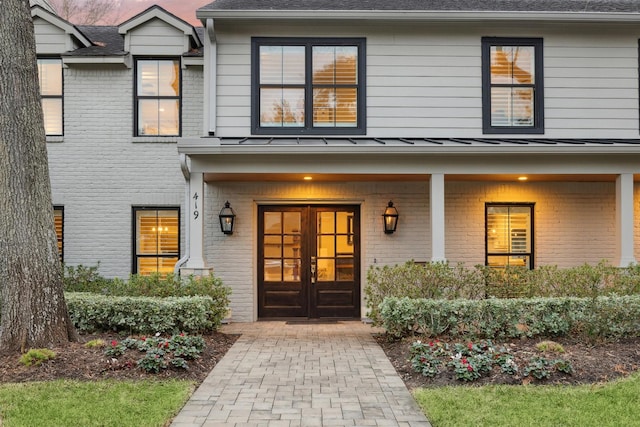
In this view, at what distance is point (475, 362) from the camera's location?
6164 mm

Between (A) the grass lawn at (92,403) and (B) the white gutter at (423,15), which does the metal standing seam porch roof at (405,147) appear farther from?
(A) the grass lawn at (92,403)

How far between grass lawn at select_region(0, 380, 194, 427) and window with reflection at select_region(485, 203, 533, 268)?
6862 mm

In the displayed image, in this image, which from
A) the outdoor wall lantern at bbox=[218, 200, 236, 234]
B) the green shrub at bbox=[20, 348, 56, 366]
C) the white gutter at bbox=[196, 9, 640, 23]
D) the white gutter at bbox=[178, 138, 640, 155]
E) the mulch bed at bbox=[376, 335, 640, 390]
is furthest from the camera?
the outdoor wall lantern at bbox=[218, 200, 236, 234]

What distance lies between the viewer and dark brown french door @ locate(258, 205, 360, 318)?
35.1ft

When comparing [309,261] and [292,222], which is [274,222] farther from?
[309,261]

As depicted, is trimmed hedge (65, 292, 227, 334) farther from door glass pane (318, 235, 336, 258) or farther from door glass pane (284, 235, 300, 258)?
door glass pane (318, 235, 336, 258)

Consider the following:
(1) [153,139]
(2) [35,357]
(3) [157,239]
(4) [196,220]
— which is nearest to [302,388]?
(2) [35,357]

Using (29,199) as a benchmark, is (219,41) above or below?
above

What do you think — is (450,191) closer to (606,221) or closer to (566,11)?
(606,221)

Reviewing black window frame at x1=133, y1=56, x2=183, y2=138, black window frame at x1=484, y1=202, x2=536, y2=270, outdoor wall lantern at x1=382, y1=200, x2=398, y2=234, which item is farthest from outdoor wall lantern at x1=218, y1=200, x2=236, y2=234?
black window frame at x1=484, y1=202, x2=536, y2=270

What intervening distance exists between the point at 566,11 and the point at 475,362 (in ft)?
24.1

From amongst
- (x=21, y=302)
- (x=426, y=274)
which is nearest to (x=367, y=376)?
(x=426, y=274)

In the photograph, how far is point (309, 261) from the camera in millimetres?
10711

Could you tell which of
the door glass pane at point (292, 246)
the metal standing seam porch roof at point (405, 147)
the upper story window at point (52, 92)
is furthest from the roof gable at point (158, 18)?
the door glass pane at point (292, 246)
